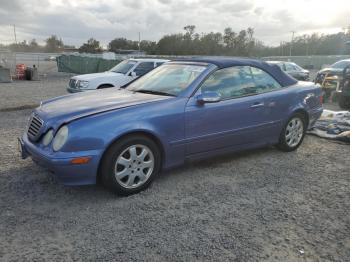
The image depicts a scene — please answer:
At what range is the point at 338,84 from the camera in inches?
478

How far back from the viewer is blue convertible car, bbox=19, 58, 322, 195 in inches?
143

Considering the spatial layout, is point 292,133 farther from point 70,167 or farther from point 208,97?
point 70,167

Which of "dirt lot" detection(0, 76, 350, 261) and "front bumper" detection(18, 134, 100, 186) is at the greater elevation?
"front bumper" detection(18, 134, 100, 186)

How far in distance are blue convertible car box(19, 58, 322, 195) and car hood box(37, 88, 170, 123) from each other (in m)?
0.01

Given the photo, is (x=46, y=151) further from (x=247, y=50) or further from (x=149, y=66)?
(x=247, y=50)

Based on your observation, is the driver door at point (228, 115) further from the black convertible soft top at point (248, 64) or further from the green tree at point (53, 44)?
the green tree at point (53, 44)

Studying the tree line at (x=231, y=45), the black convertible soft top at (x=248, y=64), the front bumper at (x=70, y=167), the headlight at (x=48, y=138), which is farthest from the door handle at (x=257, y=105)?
the tree line at (x=231, y=45)

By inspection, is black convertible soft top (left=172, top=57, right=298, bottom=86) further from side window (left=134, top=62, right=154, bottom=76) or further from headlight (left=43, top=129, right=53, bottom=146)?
side window (left=134, top=62, right=154, bottom=76)

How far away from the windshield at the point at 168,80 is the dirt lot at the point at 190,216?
113cm

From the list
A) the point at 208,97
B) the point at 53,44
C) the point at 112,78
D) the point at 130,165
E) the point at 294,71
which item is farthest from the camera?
the point at 53,44

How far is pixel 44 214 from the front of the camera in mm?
3508

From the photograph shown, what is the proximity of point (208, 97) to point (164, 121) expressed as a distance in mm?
643

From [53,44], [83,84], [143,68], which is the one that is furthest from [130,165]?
[53,44]

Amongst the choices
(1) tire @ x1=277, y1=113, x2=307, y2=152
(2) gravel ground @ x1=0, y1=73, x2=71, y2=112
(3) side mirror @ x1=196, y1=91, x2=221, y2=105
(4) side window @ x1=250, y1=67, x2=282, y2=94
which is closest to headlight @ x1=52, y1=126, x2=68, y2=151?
(3) side mirror @ x1=196, y1=91, x2=221, y2=105
